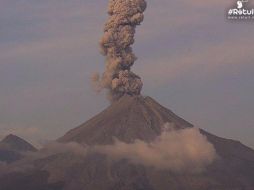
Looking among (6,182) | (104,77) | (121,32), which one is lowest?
(6,182)

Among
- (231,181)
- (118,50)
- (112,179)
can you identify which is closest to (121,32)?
(118,50)

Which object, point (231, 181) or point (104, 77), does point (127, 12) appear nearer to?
point (104, 77)

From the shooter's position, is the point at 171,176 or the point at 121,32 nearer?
the point at 121,32

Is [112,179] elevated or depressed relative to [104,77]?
depressed

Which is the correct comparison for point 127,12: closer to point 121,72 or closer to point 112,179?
point 121,72

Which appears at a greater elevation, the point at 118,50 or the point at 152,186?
the point at 118,50

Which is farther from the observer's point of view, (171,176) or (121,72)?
(171,176)
